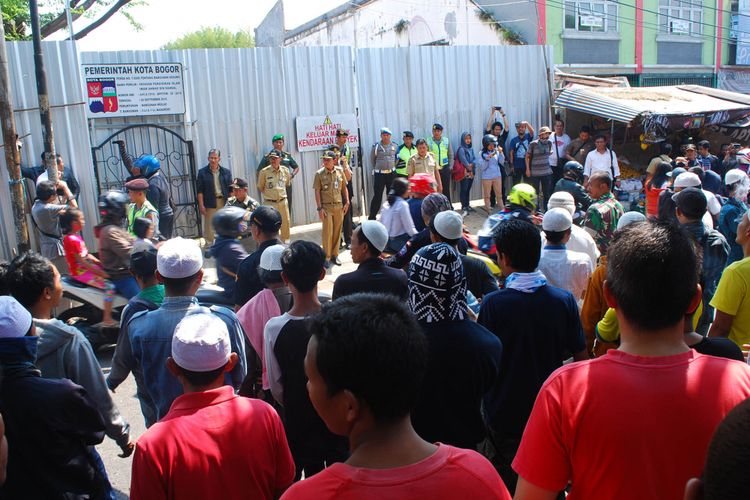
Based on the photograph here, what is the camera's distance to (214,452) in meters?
2.13

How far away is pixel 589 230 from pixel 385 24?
70.9 ft

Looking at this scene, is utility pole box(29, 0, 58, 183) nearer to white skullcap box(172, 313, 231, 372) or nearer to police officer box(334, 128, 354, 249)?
police officer box(334, 128, 354, 249)

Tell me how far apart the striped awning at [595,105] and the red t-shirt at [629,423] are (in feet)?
39.0

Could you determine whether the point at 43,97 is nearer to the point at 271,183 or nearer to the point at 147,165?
the point at 147,165

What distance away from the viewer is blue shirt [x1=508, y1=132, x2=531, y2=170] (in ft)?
43.0

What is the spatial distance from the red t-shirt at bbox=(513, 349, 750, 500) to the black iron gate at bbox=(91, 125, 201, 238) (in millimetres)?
9507

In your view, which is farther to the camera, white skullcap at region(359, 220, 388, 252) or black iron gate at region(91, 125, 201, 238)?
black iron gate at region(91, 125, 201, 238)

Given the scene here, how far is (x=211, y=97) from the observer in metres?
10.8

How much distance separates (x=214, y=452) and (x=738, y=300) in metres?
2.71

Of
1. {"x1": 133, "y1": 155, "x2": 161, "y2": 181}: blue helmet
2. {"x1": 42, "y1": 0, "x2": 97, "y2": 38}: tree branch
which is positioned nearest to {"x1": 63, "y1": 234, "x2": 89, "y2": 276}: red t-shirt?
{"x1": 133, "y1": 155, "x2": 161, "y2": 181}: blue helmet

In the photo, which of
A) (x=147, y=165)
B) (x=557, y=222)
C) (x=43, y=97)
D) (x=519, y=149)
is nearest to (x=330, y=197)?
(x=147, y=165)

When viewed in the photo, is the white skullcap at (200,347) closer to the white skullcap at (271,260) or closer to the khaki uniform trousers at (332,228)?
the white skullcap at (271,260)

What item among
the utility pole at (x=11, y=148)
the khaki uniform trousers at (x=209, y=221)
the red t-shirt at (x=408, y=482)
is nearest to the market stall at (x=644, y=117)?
the khaki uniform trousers at (x=209, y=221)

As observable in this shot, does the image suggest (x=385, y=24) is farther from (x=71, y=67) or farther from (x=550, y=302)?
(x=550, y=302)
